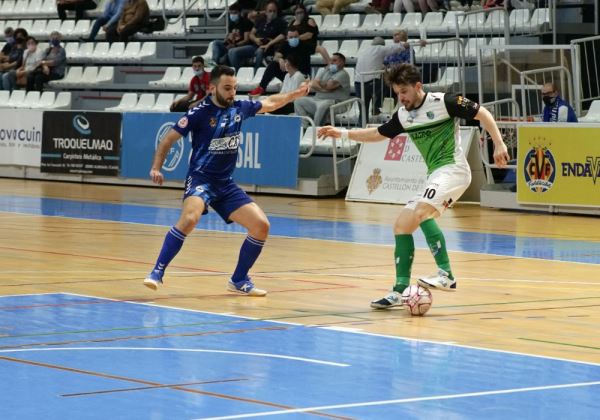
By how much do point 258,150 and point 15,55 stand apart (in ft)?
35.9

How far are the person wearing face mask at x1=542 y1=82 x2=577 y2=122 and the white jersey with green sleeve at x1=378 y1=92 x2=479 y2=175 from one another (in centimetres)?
998

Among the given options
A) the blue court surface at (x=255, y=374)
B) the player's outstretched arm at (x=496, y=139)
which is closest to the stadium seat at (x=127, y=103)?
the player's outstretched arm at (x=496, y=139)

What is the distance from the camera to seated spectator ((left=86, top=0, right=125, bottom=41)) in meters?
32.9

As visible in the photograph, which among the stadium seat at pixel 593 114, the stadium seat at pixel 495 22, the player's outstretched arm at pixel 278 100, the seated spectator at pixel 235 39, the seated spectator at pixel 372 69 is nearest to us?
the player's outstretched arm at pixel 278 100

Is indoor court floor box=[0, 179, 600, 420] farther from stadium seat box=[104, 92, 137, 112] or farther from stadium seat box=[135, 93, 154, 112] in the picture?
stadium seat box=[104, 92, 137, 112]

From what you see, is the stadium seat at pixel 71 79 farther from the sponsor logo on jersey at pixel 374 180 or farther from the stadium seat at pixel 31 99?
the sponsor logo on jersey at pixel 374 180

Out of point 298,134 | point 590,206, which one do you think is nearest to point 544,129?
point 590,206

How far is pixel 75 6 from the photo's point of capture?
116 ft

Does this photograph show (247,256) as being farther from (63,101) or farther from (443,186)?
(63,101)

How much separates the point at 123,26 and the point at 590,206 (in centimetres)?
1638

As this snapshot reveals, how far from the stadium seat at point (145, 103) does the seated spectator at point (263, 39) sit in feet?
6.46

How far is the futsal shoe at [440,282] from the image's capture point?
34.5 ft

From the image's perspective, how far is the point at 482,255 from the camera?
48.7ft

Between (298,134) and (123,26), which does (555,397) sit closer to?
(298,134)
